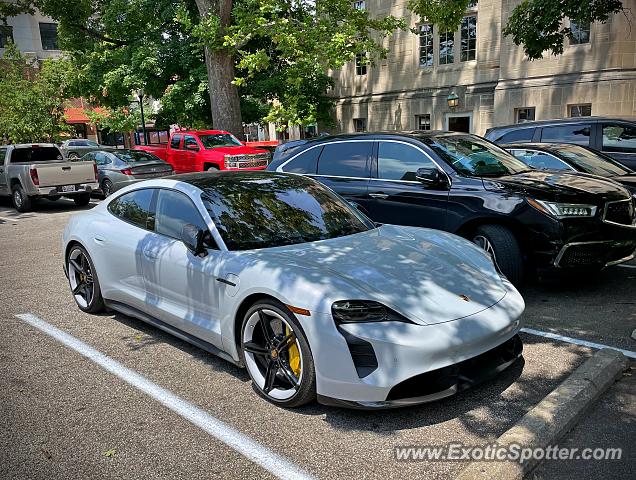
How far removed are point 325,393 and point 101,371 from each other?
1.96m

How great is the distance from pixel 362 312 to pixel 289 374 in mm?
672

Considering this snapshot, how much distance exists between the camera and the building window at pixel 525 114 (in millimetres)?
20250

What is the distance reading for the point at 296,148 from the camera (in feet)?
24.9

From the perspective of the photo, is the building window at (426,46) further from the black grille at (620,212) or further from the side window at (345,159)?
the black grille at (620,212)

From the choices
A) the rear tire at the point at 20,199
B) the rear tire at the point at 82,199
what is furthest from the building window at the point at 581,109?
the rear tire at the point at 20,199

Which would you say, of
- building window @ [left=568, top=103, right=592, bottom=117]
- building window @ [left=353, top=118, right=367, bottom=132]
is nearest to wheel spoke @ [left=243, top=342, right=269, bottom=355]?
building window @ [left=568, top=103, right=592, bottom=117]

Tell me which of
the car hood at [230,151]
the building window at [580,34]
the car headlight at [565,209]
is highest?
the building window at [580,34]

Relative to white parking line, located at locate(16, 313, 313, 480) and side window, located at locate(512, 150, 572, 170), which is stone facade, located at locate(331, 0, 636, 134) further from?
white parking line, located at locate(16, 313, 313, 480)

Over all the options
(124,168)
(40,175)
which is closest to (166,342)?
(40,175)

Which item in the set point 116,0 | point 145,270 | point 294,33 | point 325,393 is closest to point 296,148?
point 145,270

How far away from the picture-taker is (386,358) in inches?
124

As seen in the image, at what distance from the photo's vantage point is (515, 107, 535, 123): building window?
2025 cm

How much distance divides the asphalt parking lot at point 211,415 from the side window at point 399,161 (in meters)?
2.15

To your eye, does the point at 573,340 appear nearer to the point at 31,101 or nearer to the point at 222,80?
the point at 222,80
